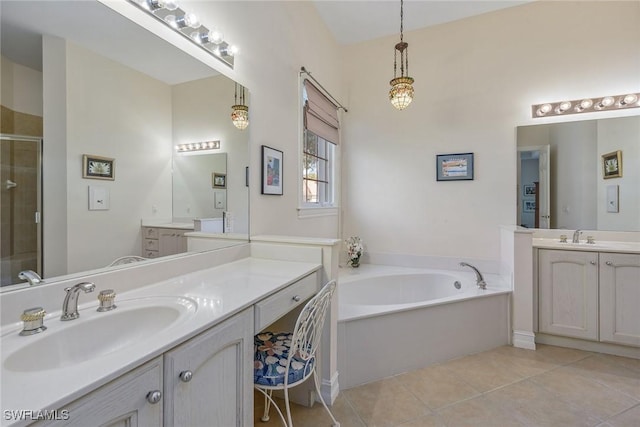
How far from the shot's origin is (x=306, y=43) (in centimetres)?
270

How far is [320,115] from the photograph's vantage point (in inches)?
115

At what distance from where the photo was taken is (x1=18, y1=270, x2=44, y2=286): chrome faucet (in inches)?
34.2

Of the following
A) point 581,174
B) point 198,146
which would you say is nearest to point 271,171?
point 198,146

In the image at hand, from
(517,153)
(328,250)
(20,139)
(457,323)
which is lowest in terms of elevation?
(457,323)

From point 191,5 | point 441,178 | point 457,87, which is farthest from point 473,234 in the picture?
point 191,5

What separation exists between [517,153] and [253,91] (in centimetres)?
261

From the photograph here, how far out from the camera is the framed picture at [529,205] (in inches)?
113

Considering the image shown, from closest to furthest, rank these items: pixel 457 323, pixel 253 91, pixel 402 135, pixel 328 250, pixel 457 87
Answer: pixel 328 250 → pixel 253 91 → pixel 457 323 → pixel 457 87 → pixel 402 135

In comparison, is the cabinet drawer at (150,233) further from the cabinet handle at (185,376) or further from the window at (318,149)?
the window at (318,149)

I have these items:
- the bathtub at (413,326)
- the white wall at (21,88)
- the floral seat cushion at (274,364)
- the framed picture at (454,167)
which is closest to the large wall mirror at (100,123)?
the white wall at (21,88)

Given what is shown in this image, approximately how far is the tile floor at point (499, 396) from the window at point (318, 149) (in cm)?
156

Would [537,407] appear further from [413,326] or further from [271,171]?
[271,171]

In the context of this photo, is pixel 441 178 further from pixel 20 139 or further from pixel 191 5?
pixel 20 139

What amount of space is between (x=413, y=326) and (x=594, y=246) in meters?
1.65
